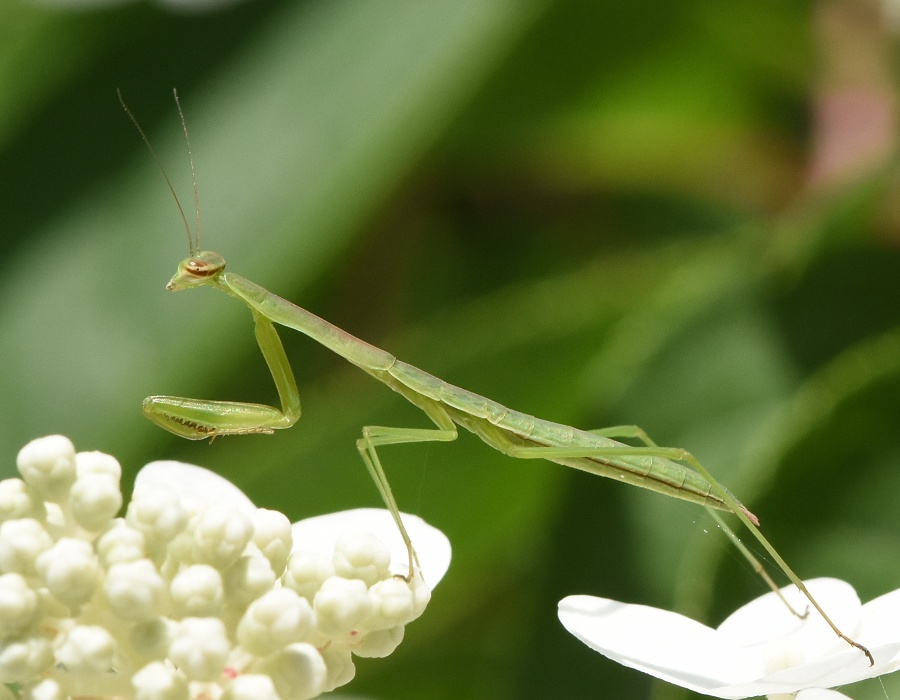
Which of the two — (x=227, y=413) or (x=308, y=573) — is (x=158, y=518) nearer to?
(x=308, y=573)

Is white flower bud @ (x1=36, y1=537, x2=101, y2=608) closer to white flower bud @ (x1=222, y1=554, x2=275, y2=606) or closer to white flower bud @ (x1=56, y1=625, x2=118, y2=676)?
white flower bud @ (x1=56, y1=625, x2=118, y2=676)

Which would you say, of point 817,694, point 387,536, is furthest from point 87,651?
point 817,694

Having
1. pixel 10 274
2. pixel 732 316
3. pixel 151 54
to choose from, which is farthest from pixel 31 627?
pixel 151 54

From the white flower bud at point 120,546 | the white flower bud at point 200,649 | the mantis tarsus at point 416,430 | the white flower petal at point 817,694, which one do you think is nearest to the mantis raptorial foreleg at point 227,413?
the mantis tarsus at point 416,430

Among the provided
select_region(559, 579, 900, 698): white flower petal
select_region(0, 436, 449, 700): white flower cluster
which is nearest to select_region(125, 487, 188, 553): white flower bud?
select_region(0, 436, 449, 700): white flower cluster

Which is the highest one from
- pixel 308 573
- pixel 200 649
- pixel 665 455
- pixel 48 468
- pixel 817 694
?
pixel 665 455

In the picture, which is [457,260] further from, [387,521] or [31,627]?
[31,627]
